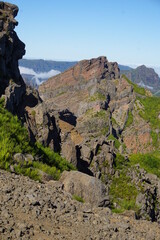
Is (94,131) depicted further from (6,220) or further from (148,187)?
(6,220)

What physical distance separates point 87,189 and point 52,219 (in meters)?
5.32

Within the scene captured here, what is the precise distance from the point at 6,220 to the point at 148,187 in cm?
4011

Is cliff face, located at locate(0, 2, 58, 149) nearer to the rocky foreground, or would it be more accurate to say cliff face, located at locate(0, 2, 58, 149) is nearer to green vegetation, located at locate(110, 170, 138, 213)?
green vegetation, located at locate(110, 170, 138, 213)

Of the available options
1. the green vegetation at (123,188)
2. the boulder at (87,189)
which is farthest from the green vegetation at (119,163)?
the boulder at (87,189)

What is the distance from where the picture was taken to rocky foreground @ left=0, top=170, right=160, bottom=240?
363 inches

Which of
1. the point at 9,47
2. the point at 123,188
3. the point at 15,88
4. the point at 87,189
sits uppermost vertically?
the point at 9,47

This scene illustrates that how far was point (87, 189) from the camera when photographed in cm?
1551

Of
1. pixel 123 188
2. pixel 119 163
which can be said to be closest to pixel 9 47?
pixel 119 163

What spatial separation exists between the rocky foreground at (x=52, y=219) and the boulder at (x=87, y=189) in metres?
2.10

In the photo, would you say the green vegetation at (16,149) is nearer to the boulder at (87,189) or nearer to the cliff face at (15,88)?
the boulder at (87,189)

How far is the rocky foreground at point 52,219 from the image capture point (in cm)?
921

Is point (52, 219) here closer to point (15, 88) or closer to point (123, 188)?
point (123, 188)

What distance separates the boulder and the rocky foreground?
2.10 metres

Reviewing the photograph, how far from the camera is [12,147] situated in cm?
1664
